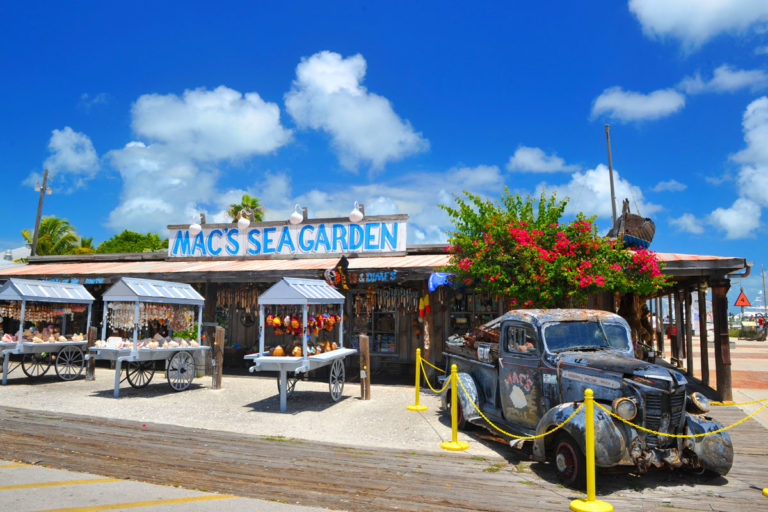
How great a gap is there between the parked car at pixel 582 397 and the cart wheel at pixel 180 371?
7.58 meters

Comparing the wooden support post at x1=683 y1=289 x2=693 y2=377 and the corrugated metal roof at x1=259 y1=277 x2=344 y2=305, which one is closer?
the corrugated metal roof at x1=259 y1=277 x2=344 y2=305

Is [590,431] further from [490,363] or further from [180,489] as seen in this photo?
[180,489]

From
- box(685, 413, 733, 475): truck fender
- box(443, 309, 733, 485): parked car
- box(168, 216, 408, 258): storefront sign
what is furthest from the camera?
box(168, 216, 408, 258): storefront sign

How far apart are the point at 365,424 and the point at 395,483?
336cm

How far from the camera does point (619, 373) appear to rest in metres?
5.88

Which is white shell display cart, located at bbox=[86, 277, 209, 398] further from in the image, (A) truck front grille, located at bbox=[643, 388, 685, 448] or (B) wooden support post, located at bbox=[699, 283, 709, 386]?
(B) wooden support post, located at bbox=[699, 283, 709, 386]

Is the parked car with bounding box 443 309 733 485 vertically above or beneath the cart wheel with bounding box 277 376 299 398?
above

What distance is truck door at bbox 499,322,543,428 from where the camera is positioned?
685cm

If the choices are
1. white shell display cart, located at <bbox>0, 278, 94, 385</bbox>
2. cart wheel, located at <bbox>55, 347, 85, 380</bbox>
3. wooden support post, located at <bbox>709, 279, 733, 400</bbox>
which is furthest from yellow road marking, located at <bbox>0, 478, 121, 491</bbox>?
wooden support post, located at <bbox>709, 279, 733, 400</bbox>

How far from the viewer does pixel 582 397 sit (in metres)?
6.14

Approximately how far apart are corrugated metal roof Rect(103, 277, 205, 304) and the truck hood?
30.1 ft

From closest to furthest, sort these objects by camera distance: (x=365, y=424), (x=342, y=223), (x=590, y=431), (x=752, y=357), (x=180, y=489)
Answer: (x=590, y=431)
(x=180, y=489)
(x=365, y=424)
(x=342, y=223)
(x=752, y=357)

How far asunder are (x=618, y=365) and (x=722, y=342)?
7.37m

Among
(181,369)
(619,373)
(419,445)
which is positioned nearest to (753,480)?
(619,373)
